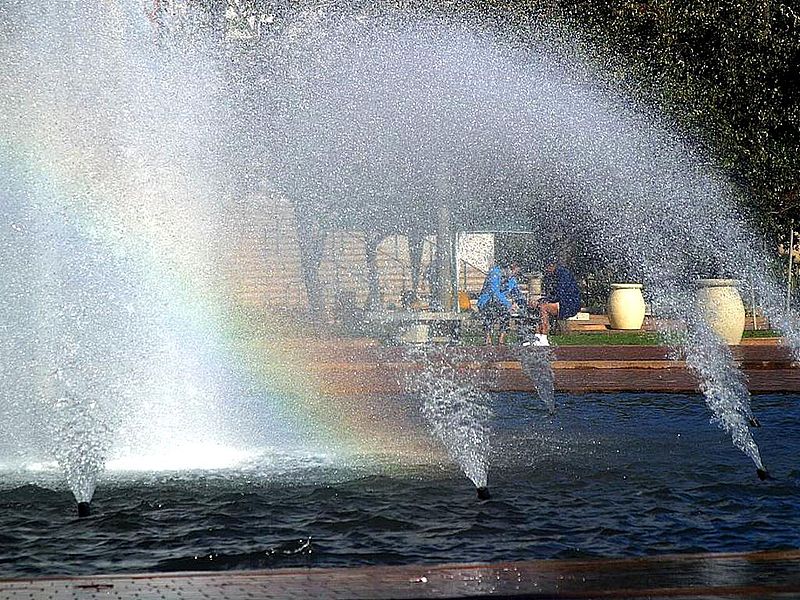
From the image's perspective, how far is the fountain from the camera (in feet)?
36.3

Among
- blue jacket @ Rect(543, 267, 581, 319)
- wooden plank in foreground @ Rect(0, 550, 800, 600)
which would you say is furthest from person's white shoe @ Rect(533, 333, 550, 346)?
wooden plank in foreground @ Rect(0, 550, 800, 600)

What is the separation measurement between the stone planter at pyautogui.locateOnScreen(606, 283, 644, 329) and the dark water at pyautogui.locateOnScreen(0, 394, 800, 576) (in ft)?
43.0

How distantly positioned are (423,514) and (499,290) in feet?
44.9

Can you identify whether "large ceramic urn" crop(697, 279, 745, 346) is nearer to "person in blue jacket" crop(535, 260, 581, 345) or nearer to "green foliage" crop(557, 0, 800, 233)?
"green foliage" crop(557, 0, 800, 233)

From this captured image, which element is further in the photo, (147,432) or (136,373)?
(136,373)

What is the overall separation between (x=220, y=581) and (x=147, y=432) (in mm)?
5420

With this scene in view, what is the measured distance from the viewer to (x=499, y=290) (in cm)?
2120

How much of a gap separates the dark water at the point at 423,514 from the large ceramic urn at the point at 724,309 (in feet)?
29.2

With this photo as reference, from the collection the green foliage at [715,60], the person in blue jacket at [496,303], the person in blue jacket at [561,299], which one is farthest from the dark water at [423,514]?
the person in blue jacket at [561,299]

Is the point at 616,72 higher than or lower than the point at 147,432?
higher

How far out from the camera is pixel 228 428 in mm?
11461

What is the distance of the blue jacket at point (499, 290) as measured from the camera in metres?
21.0

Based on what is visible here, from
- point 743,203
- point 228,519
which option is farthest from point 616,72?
point 228,519

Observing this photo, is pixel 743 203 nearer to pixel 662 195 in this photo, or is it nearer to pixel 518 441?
pixel 662 195
